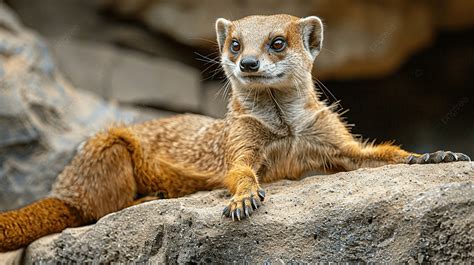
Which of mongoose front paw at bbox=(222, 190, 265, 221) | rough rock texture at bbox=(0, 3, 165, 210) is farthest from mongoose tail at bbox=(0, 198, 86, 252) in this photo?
mongoose front paw at bbox=(222, 190, 265, 221)

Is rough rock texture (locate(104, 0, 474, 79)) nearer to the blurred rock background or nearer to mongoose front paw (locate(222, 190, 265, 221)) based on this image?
the blurred rock background

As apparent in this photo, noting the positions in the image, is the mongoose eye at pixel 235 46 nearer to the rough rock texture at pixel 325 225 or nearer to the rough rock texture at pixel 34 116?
the rough rock texture at pixel 325 225

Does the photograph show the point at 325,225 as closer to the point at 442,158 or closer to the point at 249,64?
the point at 442,158

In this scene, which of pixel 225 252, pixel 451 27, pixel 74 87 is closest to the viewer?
pixel 225 252

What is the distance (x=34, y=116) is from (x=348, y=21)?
4436mm

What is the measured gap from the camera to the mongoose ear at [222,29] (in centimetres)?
615

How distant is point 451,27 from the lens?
36.0ft

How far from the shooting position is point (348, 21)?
1054cm

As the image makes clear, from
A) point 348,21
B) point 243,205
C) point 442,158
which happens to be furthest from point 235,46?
point 348,21

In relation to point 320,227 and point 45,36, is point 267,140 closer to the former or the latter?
point 320,227

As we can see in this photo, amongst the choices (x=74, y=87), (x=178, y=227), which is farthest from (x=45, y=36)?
(x=178, y=227)

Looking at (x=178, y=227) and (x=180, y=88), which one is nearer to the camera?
(x=178, y=227)

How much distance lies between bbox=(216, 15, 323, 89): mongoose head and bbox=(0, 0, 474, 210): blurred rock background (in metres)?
3.56

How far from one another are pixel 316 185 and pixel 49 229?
2306 millimetres
